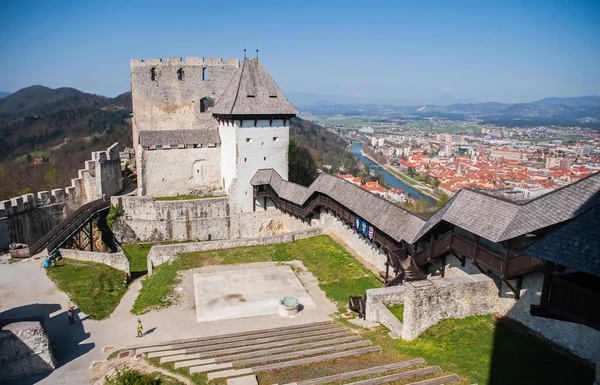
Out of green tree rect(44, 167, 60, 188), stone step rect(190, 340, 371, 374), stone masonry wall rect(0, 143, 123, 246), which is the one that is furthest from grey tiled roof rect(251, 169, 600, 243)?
green tree rect(44, 167, 60, 188)

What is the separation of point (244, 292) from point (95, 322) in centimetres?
512

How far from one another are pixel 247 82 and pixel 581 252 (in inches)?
774

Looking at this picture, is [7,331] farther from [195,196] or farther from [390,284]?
[195,196]

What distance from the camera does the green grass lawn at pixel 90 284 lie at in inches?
631

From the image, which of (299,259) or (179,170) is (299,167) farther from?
(299,259)

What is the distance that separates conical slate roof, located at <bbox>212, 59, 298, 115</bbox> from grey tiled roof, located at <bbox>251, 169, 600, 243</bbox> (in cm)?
851

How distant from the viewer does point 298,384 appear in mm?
9164

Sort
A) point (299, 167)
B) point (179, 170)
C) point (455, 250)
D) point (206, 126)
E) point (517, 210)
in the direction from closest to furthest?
1. point (517, 210)
2. point (455, 250)
3. point (179, 170)
4. point (206, 126)
5. point (299, 167)

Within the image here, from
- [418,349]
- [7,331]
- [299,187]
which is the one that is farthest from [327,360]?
[299,187]

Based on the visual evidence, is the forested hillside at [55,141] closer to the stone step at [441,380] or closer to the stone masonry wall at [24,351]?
the stone masonry wall at [24,351]

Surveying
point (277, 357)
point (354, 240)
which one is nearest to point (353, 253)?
point (354, 240)

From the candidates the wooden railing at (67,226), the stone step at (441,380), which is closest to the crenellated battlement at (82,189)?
the wooden railing at (67,226)

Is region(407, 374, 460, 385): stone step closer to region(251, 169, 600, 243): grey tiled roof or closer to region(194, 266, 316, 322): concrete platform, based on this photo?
region(251, 169, 600, 243): grey tiled roof

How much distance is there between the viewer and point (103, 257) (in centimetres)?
2047
